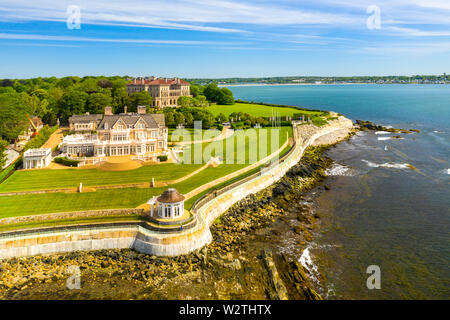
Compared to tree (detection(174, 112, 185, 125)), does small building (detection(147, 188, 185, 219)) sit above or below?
below

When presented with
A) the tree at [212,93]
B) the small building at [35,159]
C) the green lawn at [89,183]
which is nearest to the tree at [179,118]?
the green lawn at [89,183]

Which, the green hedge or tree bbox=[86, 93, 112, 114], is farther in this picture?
tree bbox=[86, 93, 112, 114]

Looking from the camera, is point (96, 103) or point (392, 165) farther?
point (96, 103)

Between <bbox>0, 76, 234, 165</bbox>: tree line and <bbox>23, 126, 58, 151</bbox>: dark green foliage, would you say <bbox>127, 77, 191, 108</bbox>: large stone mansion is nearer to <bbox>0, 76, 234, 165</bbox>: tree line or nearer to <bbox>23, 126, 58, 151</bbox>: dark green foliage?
<bbox>0, 76, 234, 165</bbox>: tree line

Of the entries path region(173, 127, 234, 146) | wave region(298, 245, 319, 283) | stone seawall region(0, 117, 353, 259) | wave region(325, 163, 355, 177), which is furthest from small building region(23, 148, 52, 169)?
wave region(325, 163, 355, 177)

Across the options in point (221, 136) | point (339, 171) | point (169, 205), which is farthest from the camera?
point (221, 136)
